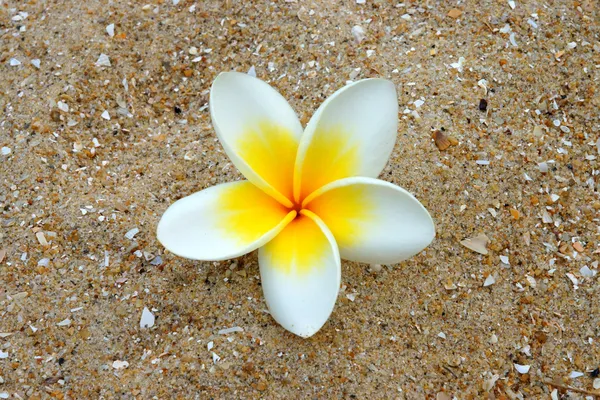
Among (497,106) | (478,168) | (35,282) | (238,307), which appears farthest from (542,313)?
(35,282)

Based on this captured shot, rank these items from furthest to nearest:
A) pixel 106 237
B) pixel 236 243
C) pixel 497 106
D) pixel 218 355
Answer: pixel 497 106 → pixel 106 237 → pixel 218 355 → pixel 236 243

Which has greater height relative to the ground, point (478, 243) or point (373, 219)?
point (373, 219)

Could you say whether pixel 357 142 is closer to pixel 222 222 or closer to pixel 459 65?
pixel 222 222

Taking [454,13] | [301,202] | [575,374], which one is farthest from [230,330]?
[454,13]

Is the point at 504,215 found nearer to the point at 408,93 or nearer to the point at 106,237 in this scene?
the point at 408,93

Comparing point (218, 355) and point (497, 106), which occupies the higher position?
point (497, 106)

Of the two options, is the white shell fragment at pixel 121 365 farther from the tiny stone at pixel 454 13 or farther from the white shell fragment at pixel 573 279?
the tiny stone at pixel 454 13

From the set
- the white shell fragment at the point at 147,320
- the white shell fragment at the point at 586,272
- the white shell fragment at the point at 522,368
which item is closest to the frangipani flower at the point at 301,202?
the white shell fragment at the point at 147,320

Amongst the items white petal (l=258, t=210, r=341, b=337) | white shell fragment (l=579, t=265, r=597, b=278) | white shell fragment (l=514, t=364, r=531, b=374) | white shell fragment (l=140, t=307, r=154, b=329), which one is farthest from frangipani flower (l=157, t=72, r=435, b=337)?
white shell fragment (l=579, t=265, r=597, b=278)
